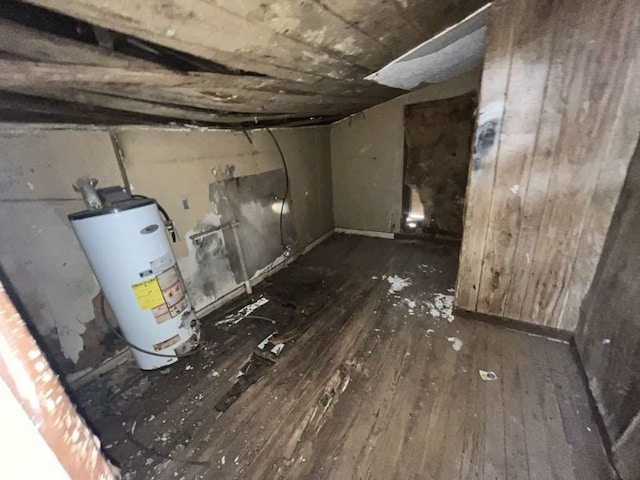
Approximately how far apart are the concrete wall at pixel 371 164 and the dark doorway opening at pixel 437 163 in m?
0.10

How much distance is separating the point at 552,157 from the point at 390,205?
2.21 metres

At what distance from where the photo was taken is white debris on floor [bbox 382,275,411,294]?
261 centimetres


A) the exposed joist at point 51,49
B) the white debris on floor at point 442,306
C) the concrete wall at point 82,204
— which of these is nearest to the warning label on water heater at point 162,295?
the concrete wall at point 82,204

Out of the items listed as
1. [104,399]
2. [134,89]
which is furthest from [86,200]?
[104,399]

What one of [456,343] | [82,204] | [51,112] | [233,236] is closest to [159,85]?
[51,112]

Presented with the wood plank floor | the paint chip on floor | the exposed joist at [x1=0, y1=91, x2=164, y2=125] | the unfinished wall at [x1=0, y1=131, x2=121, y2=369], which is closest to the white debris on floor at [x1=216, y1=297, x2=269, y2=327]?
the wood plank floor

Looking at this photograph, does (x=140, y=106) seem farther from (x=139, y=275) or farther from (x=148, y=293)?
(x=148, y=293)

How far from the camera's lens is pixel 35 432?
389 millimetres

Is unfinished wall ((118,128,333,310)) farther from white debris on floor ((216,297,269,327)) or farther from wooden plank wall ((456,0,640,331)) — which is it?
wooden plank wall ((456,0,640,331))

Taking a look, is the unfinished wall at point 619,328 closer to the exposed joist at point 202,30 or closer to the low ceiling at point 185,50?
the low ceiling at point 185,50

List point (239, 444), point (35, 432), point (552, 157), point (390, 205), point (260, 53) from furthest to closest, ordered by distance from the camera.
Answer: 1. point (390, 205)
2. point (552, 157)
3. point (239, 444)
4. point (260, 53)
5. point (35, 432)

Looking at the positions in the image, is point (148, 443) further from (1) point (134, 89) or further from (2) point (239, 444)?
(1) point (134, 89)

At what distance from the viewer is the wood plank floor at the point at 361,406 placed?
4.16 feet

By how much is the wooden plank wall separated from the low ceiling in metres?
0.39
